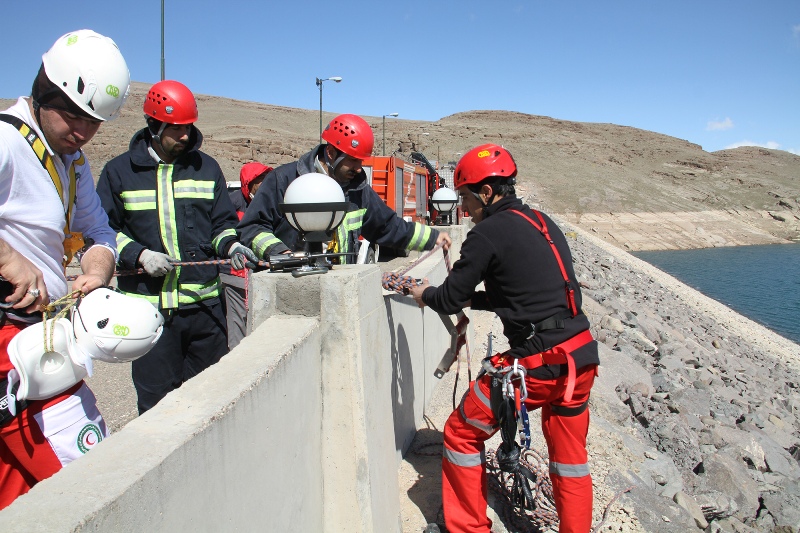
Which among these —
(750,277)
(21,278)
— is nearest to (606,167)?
(750,277)

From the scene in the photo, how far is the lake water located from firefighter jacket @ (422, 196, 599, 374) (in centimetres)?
2165

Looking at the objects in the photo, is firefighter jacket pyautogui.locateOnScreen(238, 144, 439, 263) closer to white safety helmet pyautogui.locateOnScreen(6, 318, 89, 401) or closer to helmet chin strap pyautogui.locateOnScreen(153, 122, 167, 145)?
helmet chin strap pyautogui.locateOnScreen(153, 122, 167, 145)

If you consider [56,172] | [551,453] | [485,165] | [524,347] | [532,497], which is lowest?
[532,497]

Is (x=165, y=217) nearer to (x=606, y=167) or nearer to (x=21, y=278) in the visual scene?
(x=21, y=278)

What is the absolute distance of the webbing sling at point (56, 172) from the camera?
218cm

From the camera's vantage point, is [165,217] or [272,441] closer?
[272,441]

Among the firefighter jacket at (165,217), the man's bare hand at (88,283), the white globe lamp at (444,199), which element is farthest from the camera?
the white globe lamp at (444,199)

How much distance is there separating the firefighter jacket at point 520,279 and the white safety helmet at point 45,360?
6.24 ft

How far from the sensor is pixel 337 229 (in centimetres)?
373

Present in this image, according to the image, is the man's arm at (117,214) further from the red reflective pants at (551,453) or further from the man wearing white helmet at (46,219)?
the red reflective pants at (551,453)

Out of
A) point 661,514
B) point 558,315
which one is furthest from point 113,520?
point 661,514

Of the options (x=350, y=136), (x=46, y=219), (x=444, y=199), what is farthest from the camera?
(x=444, y=199)

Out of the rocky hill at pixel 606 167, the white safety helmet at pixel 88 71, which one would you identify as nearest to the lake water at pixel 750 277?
the rocky hill at pixel 606 167

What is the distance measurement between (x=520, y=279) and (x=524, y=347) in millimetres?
377
